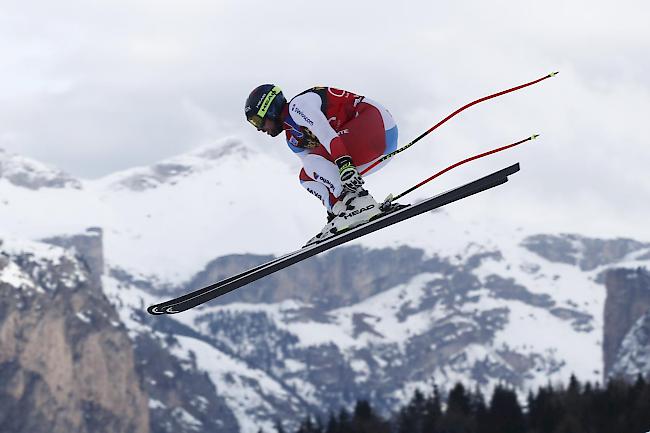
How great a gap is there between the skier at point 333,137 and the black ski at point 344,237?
1.39ft

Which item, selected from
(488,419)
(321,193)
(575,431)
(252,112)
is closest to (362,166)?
(321,193)

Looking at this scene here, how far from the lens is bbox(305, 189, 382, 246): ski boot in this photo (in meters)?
16.2

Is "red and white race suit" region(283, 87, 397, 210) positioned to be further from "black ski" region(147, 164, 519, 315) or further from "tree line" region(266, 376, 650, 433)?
"tree line" region(266, 376, 650, 433)

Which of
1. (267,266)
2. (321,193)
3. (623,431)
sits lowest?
(267,266)

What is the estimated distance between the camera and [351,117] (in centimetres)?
1738

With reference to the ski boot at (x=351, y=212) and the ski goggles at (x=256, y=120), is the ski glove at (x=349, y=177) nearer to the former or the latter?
the ski boot at (x=351, y=212)

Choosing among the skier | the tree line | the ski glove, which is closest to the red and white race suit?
the skier

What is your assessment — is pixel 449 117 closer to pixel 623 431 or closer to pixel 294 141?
pixel 294 141

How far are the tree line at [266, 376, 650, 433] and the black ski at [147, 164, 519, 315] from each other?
239 ft

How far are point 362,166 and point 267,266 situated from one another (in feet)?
7.24

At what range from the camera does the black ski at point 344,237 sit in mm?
15148

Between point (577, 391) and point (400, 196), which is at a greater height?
point (577, 391)

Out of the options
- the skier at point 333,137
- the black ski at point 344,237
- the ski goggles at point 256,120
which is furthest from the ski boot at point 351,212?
the ski goggles at point 256,120

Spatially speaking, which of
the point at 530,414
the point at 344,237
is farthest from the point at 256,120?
the point at 530,414
